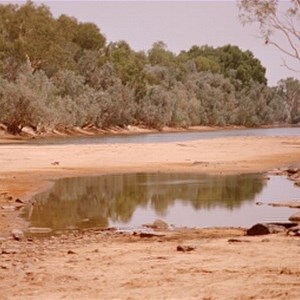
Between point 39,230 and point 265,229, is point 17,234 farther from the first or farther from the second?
point 265,229

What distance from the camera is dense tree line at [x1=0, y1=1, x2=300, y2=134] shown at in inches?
2837

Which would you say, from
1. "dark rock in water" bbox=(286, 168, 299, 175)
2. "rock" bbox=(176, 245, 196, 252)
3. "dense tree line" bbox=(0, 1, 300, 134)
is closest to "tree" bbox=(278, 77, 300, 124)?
"dense tree line" bbox=(0, 1, 300, 134)

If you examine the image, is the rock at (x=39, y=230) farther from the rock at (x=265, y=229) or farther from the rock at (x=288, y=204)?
the rock at (x=288, y=204)

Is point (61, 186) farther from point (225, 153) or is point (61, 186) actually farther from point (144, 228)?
point (225, 153)

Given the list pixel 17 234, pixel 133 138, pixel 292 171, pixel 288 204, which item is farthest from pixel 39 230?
pixel 133 138

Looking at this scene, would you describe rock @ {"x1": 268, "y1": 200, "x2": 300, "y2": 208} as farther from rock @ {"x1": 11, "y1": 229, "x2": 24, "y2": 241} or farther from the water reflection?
rock @ {"x1": 11, "y1": 229, "x2": 24, "y2": 241}

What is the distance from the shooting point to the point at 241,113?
408ft

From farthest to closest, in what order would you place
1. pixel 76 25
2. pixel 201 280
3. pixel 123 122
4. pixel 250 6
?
pixel 76 25
pixel 123 122
pixel 250 6
pixel 201 280

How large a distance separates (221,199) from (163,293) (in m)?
12.7

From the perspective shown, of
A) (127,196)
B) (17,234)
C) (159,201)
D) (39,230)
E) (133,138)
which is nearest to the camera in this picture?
(17,234)

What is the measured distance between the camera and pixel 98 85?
95250 mm

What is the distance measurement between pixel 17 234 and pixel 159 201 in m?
7.63

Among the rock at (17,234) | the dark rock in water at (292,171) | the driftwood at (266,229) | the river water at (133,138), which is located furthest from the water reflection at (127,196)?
the river water at (133,138)

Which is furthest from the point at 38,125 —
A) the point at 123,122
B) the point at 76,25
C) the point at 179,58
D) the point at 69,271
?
the point at 179,58
